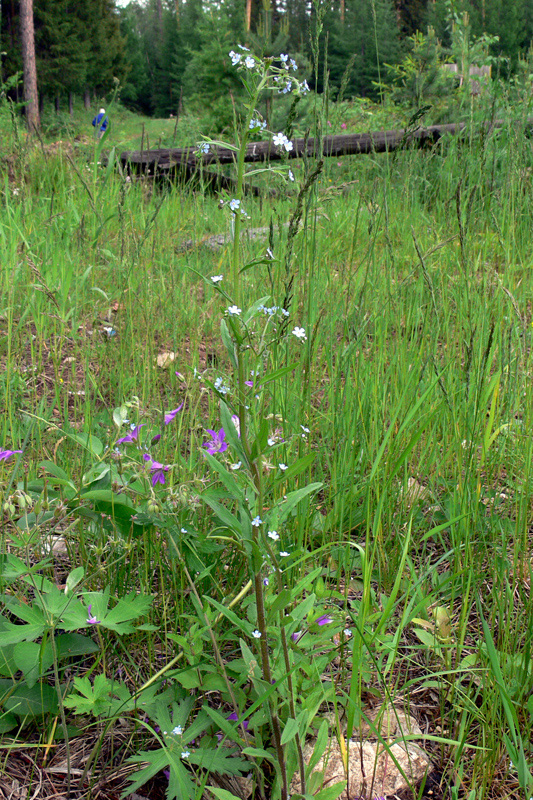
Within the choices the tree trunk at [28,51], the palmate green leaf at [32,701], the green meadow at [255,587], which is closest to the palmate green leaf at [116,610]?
the green meadow at [255,587]

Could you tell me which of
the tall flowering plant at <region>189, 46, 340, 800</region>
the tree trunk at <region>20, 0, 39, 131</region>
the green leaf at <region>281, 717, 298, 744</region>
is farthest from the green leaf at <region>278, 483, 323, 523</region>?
the tree trunk at <region>20, 0, 39, 131</region>

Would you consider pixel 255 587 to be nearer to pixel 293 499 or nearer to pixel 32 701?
pixel 293 499

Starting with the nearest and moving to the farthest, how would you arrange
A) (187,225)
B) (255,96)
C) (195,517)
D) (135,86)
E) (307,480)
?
(255,96)
(195,517)
(307,480)
(187,225)
(135,86)

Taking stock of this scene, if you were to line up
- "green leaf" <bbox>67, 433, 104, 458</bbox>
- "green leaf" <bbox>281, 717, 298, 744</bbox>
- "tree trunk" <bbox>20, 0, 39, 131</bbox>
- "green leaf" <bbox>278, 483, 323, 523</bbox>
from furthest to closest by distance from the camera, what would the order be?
"tree trunk" <bbox>20, 0, 39, 131</bbox> < "green leaf" <bbox>67, 433, 104, 458</bbox> < "green leaf" <bbox>278, 483, 323, 523</bbox> < "green leaf" <bbox>281, 717, 298, 744</bbox>

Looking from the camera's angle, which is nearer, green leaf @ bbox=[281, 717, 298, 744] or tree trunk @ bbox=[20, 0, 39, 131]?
green leaf @ bbox=[281, 717, 298, 744]

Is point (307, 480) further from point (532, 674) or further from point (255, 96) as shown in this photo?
point (255, 96)

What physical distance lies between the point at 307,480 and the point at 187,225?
8.44ft

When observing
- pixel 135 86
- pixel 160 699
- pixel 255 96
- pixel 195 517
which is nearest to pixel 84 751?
pixel 160 699

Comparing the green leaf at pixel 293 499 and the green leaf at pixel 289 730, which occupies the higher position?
the green leaf at pixel 293 499

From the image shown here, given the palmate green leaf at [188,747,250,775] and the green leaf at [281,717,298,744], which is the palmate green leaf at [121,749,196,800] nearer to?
the palmate green leaf at [188,747,250,775]

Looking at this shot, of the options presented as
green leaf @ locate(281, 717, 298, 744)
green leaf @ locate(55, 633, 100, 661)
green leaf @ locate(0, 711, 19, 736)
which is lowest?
green leaf @ locate(0, 711, 19, 736)

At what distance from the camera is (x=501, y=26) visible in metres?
27.9

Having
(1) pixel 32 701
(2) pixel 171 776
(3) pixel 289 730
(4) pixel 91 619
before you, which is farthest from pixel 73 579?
(3) pixel 289 730

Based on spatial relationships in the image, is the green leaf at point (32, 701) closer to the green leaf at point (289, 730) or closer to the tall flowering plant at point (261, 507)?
the tall flowering plant at point (261, 507)
